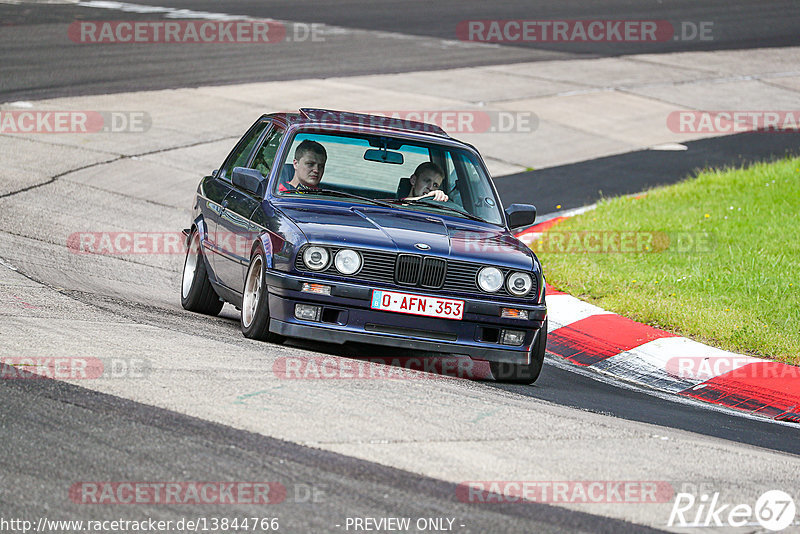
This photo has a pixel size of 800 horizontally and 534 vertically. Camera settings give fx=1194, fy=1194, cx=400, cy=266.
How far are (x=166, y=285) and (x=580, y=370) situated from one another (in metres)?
3.93

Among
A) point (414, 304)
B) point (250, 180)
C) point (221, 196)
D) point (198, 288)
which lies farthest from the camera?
point (198, 288)

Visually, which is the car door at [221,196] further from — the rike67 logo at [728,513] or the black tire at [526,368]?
Answer: the rike67 logo at [728,513]

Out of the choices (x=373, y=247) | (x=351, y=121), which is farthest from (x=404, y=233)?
(x=351, y=121)

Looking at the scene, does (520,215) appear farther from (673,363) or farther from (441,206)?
(673,363)

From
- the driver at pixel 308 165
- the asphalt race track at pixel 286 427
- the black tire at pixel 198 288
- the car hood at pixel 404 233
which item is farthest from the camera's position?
the black tire at pixel 198 288

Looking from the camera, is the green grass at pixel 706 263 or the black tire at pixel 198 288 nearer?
the black tire at pixel 198 288

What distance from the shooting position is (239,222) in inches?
331

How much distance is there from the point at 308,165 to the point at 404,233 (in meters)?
1.24

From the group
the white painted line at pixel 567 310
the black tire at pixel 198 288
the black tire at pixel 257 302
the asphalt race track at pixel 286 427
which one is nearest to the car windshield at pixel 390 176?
the black tire at pixel 257 302

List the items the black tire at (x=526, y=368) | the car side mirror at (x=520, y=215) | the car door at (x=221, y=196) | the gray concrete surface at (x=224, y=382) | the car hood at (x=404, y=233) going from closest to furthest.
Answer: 1. the gray concrete surface at (x=224, y=382)
2. the car hood at (x=404, y=233)
3. the black tire at (x=526, y=368)
4. the car side mirror at (x=520, y=215)
5. the car door at (x=221, y=196)

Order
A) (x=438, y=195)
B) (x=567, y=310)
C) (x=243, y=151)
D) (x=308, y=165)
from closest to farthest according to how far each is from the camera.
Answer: (x=308, y=165) → (x=438, y=195) → (x=243, y=151) → (x=567, y=310)

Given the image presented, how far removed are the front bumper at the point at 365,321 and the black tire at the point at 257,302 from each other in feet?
0.36

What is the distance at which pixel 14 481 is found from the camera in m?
4.61

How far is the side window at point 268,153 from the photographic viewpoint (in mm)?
8680
